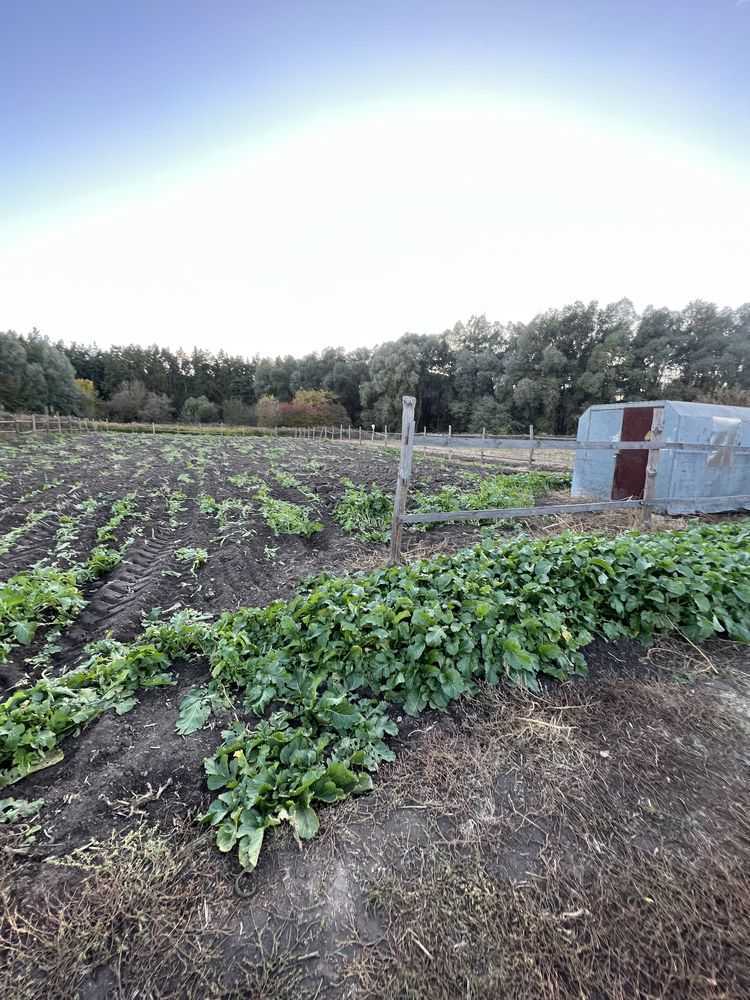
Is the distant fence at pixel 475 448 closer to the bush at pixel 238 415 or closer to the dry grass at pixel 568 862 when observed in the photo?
the dry grass at pixel 568 862

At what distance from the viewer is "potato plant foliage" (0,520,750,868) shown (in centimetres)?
197

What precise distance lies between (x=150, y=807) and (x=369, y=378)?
60180mm

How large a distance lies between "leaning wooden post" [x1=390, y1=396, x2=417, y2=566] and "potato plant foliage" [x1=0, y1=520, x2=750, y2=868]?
34.0 inches

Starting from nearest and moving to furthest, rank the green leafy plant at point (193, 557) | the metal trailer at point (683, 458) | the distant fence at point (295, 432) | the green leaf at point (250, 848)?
the green leaf at point (250, 848) → the green leafy plant at point (193, 557) → the distant fence at point (295, 432) → the metal trailer at point (683, 458)

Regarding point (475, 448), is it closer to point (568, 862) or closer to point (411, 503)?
point (411, 503)

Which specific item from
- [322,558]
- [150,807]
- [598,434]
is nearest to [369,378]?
[598,434]

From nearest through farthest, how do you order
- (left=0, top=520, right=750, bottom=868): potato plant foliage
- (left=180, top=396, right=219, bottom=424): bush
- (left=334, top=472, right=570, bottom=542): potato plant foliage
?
(left=0, top=520, right=750, bottom=868): potato plant foliage, (left=334, top=472, right=570, bottom=542): potato plant foliage, (left=180, top=396, right=219, bottom=424): bush

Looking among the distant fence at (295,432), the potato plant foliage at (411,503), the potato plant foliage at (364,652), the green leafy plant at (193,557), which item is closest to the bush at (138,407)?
the distant fence at (295,432)

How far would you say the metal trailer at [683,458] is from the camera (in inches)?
311

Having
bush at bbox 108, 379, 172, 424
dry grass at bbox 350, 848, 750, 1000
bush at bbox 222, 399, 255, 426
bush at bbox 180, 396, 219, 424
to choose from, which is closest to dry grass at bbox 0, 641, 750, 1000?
dry grass at bbox 350, 848, 750, 1000

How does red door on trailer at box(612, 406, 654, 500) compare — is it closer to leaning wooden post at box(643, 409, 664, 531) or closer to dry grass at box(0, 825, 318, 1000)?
leaning wooden post at box(643, 409, 664, 531)

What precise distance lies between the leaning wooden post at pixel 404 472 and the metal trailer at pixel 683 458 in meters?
5.01

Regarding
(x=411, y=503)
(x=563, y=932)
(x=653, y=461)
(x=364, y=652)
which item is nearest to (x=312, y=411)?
(x=411, y=503)

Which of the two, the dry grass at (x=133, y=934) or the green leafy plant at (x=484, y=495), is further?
the green leafy plant at (x=484, y=495)
